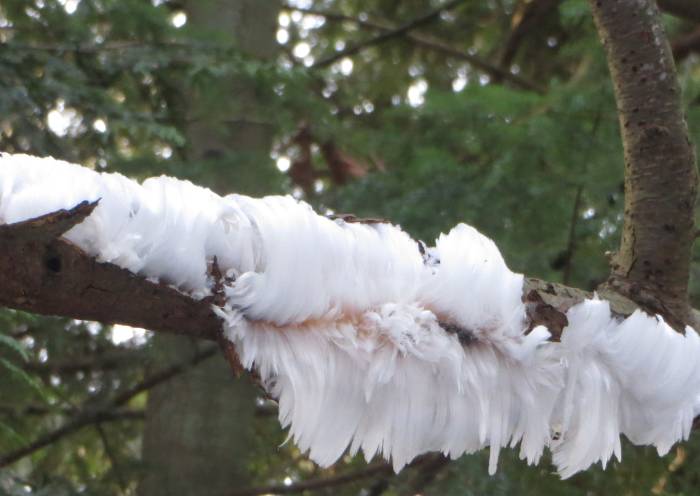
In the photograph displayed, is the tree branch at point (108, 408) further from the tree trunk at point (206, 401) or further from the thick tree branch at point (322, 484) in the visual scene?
the thick tree branch at point (322, 484)

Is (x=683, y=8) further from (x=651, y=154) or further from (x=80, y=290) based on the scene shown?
(x=80, y=290)

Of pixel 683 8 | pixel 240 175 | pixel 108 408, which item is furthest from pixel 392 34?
pixel 108 408

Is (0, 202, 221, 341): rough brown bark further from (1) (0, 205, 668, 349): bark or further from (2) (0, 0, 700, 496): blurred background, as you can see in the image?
(2) (0, 0, 700, 496): blurred background

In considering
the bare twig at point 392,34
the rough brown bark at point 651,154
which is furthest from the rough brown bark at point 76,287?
the bare twig at point 392,34

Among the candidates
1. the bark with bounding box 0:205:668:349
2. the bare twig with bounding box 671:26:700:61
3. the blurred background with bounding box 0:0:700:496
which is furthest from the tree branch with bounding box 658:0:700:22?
the bark with bounding box 0:205:668:349

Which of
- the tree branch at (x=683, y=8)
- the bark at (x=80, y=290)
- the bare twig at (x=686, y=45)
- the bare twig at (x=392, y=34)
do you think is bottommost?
the bare twig at (x=392, y=34)
